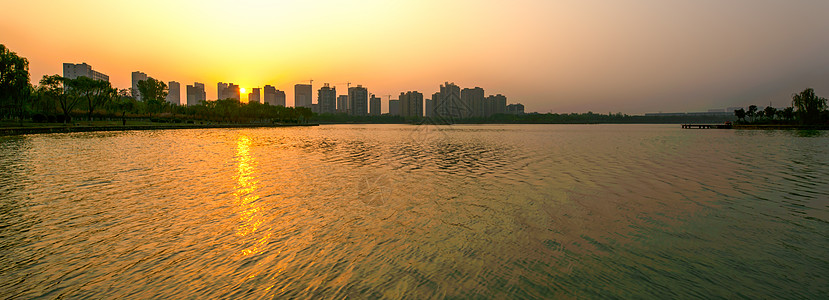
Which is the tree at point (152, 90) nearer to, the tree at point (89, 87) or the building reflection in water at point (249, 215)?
the tree at point (89, 87)

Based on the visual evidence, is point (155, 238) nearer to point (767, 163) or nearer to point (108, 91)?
point (767, 163)

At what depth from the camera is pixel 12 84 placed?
5681 centimetres

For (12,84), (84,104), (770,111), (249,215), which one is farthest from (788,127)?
(84,104)

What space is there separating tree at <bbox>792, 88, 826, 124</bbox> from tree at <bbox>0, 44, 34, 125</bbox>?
7291 inches

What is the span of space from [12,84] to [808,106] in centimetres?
18869

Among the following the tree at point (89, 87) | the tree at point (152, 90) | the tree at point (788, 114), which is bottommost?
the tree at point (788, 114)

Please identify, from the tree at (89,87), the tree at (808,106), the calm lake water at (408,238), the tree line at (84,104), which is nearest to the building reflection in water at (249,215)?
A: the calm lake water at (408,238)

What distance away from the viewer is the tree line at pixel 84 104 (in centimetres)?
5806

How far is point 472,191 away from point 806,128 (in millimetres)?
152046

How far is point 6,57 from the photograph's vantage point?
56.8m

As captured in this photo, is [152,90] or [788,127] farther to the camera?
[152,90]

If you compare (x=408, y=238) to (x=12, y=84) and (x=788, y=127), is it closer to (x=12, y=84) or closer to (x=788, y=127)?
(x=12, y=84)

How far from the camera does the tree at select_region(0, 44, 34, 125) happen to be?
56.3 m

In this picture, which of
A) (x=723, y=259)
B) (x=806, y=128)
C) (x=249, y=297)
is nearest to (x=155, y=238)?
(x=249, y=297)
